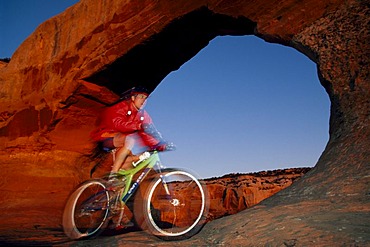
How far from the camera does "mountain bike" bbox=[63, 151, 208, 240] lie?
387 cm

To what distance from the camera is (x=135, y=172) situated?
4.54 metres

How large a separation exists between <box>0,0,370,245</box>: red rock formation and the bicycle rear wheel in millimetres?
1586

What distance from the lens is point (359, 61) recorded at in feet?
15.7

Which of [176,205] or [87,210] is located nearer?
[176,205]

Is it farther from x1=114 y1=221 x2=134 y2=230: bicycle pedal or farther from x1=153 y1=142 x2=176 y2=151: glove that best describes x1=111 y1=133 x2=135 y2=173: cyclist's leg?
x1=114 y1=221 x2=134 y2=230: bicycle pedal

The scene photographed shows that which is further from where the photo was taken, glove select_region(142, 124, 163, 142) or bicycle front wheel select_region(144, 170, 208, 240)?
glove select_region(142, 124, 163, 142)

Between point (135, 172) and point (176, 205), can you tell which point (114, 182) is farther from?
point (176, 205)

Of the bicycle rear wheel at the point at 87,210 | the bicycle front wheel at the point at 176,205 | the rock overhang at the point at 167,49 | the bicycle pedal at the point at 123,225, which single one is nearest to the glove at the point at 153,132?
the bicycle front wheel at the point at 176,205

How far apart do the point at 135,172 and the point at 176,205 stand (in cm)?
73

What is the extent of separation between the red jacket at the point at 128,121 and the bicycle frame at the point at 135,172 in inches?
7.4

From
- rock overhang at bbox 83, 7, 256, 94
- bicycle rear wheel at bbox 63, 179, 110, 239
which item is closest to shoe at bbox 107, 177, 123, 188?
bicycle rear wheel at bbox 63, 179, 110, 239

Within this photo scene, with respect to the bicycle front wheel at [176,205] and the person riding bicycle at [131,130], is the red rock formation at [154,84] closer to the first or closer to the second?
the bicycle front wheel at [176,205]

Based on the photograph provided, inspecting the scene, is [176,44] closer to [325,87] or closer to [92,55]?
[92,55]

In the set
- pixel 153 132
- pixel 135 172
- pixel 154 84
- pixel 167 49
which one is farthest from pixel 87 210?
pixel 154 84
